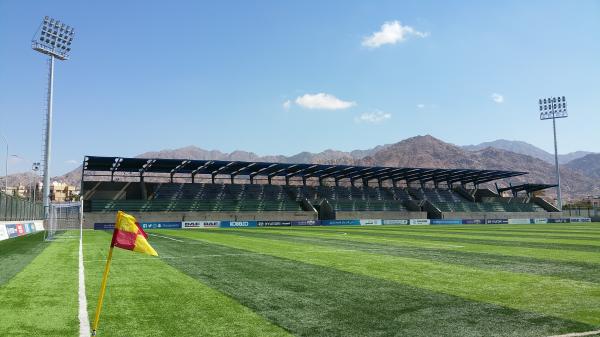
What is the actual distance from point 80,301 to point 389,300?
6.26 meters

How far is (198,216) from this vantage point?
58781 mm

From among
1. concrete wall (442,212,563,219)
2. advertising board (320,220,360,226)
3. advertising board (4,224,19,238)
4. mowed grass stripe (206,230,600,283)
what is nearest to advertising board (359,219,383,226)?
advertising board (320,220,360,226)

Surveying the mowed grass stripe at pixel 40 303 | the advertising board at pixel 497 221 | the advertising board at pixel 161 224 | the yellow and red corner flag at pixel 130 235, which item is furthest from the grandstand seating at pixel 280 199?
the yellow and red corner flag at pixel 130 235

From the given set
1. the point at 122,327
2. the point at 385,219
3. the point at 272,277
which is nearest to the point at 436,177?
the point at 385,219

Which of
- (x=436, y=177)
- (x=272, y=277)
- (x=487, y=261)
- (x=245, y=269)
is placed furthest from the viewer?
(x=436, y=177)

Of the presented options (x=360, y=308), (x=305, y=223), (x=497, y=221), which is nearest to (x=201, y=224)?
(x=305, y=223)

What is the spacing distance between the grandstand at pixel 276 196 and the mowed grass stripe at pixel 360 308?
4748 cm

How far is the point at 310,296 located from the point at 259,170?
194 feet

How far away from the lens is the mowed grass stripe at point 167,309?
6.47m

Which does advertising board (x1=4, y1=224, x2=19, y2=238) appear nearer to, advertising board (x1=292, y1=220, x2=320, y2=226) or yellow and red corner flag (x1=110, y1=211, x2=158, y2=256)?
yellow and red corner flag (x1=110, y1=211, x2=158, y2=256)

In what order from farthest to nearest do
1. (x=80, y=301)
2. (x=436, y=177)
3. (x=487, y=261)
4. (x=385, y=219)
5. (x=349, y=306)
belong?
(x=436, y=177), (x=385, y=219), (x=487, y=261), (x=80, y=301), (x=349, y=306)

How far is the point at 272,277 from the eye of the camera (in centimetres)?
1174

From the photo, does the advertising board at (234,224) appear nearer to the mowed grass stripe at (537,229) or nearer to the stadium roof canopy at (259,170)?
the stadium roof canopy at (259,170)

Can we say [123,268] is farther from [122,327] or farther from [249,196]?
[249,196]
